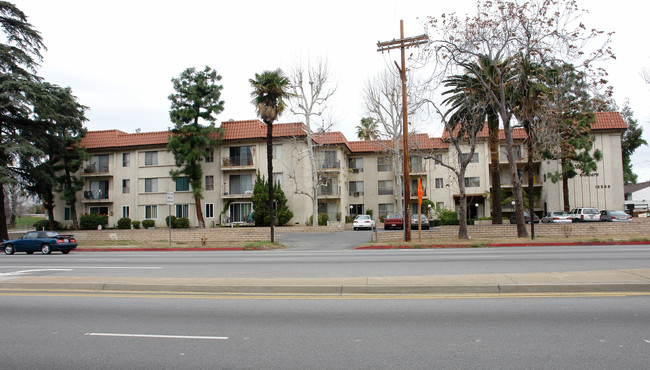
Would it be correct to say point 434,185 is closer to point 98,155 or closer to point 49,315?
point 98,155

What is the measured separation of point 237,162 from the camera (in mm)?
44531

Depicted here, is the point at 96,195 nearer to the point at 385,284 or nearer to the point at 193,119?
the point at 193,119

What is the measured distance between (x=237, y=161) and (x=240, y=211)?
505 centimetres

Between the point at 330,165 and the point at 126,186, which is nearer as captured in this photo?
the point at 126,186

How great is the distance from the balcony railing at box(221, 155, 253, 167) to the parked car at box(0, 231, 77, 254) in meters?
20.4

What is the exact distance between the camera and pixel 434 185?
52.1 metres

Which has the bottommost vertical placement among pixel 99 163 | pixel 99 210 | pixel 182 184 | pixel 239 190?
pixel 99 210

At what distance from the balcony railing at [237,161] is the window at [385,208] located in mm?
17820

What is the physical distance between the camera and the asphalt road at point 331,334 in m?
5.07

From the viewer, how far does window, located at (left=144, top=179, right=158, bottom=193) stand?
46.2 meters

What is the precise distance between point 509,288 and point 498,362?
13.4 ft

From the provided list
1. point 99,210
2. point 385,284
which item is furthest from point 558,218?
point 99,210

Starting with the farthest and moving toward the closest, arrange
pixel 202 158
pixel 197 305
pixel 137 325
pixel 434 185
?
pixel 434 185 → pixel 202 158 → pixel 197 305 → pixel 137 325

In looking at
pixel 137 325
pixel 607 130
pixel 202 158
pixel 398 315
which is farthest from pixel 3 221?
pixel 607 130
